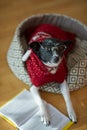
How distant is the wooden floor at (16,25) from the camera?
1855mm

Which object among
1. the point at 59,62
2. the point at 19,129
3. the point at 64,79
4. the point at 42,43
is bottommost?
the point at 19,129

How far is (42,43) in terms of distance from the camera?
5.98 feet

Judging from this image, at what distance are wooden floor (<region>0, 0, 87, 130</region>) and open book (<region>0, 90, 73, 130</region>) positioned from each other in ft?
0.14

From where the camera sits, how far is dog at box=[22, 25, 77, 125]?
1.76 meters

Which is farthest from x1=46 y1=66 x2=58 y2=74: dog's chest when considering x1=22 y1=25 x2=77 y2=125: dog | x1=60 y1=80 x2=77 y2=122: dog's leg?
x1=60 y1=80 x2=77 y2=122: dog's leg

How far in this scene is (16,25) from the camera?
2504 millimetres

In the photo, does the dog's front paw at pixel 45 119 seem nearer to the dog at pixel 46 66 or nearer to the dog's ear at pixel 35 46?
the dog at pixel 46 66

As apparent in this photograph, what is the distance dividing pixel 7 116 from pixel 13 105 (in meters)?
0.10

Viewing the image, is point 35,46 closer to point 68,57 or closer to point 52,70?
point 52,70

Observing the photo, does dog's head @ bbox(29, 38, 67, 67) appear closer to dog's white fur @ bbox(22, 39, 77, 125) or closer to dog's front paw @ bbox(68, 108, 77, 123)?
dog's white fur @ bbox(22, 39, 77, 125)

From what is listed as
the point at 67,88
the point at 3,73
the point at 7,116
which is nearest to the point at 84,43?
the point at 67,88

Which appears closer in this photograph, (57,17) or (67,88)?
(67,88)

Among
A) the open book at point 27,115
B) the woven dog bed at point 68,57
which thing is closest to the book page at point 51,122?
the open book at point 27,115

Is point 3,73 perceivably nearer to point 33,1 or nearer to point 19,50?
point 19,50
